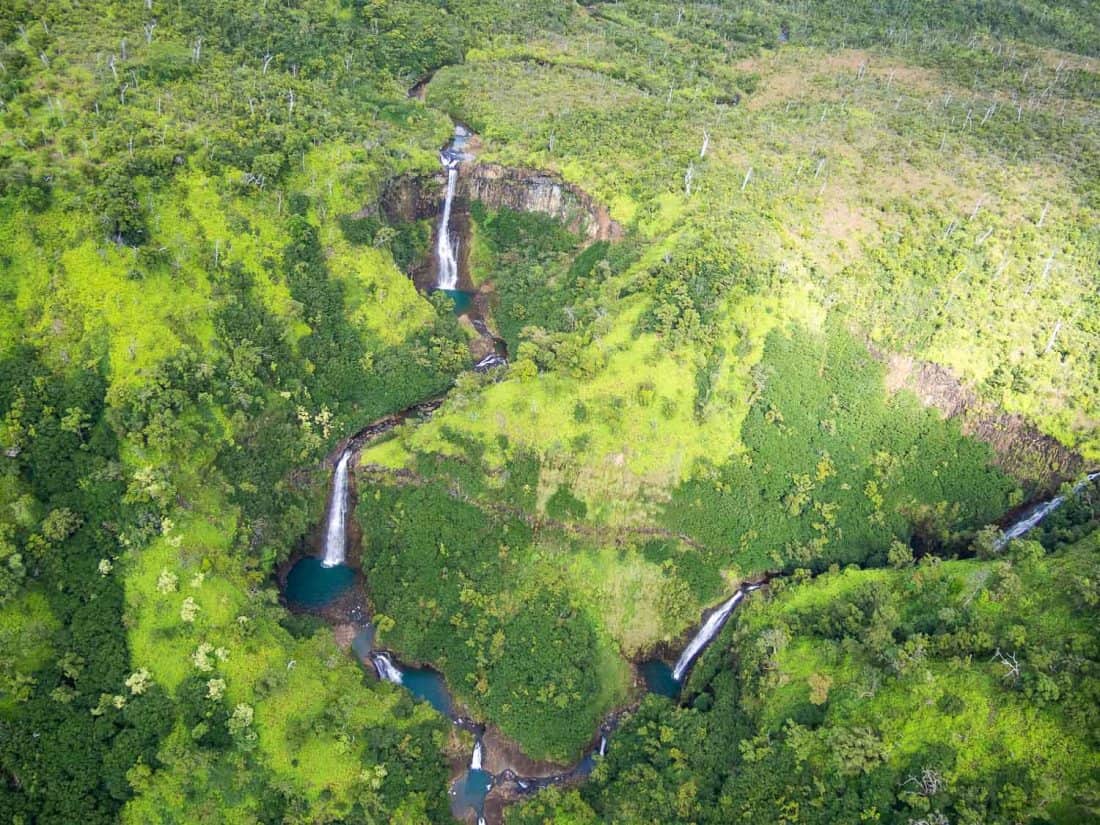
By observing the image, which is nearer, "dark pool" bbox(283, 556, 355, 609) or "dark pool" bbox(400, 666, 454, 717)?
"dark pool" bbox(400, 666, 454, 717)

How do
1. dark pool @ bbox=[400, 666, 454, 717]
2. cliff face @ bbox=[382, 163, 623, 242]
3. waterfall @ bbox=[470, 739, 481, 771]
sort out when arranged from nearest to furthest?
waterfall @ bbox=[470, 739, 481, 771]
dark pool @ bbox=[400, 666, 454, 717]
cliff face @ bbox=[382, 163, 623, 242]

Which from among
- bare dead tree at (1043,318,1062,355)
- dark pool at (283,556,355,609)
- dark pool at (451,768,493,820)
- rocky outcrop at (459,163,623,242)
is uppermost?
bare dead tree at (1043,318,1062,355)

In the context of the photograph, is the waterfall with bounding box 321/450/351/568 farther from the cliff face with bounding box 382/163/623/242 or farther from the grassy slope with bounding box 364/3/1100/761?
the cliff face with bounding box 382/163/623/242

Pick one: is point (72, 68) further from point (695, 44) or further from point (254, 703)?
point (695, 44)

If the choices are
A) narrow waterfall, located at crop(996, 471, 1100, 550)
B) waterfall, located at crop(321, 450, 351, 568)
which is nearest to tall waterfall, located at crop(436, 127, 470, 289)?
waterfall, located at crop(321, 450, 351, 568)

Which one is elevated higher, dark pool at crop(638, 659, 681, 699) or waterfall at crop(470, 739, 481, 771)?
dark pool at crop(638, 659, 681, 699)

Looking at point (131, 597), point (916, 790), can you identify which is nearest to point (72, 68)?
point (131, 597)

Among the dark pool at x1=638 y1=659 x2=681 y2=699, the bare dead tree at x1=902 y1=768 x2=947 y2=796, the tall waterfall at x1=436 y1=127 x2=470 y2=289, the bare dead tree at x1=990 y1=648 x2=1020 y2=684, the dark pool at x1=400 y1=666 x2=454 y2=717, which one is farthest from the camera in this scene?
the tall waterfall at x1=436 y1=127 x2=470 y2=289

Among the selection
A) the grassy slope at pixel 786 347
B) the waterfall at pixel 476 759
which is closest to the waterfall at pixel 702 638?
the grassy slope at pixel 786 347
